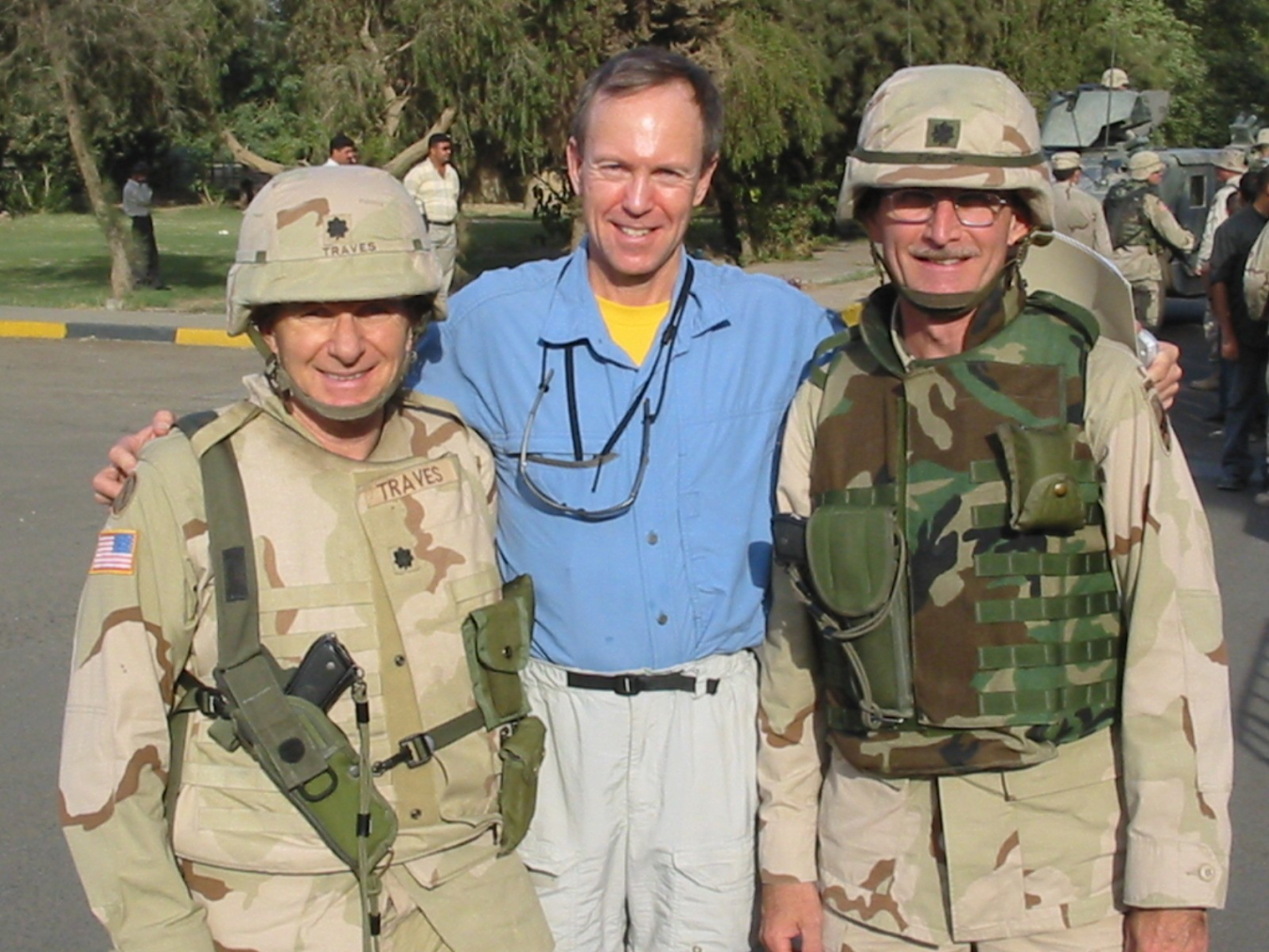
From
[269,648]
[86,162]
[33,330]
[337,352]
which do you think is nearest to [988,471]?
[337,352]

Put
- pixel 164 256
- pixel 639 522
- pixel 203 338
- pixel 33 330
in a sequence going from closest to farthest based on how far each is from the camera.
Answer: pixel 639 522 → pixel 203 338 → pixel 33 330 → pixel 164 256

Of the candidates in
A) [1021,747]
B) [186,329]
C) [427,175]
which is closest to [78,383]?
[186,329]

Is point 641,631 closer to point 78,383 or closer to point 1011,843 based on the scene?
point 1011,843

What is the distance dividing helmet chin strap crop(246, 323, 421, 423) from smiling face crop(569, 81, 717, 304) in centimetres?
52

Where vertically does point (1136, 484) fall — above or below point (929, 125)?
below

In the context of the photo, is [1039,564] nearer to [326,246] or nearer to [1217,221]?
[326,246]

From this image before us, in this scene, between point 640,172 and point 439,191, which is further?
point 439,191

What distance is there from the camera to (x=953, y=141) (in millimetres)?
2434

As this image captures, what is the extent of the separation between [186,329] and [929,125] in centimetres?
1339

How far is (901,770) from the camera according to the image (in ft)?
8.00

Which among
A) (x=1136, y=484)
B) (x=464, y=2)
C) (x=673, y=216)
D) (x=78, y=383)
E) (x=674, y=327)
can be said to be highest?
(x=464, y=2)

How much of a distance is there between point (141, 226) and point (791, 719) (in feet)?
57.6

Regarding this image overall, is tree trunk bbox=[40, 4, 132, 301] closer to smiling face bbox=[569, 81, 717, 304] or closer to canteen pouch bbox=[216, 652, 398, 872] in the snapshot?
smiling face bbox=[569, 81, 717, 304]

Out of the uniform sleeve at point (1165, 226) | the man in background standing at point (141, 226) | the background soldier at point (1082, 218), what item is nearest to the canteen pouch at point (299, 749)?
the background soldier at point (1082, 218)
